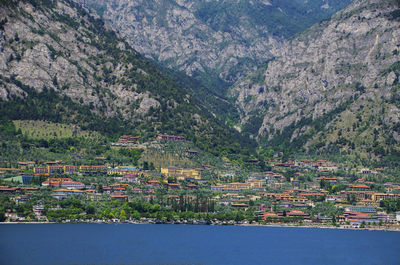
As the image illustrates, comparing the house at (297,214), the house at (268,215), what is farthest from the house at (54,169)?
the house at (297,214)

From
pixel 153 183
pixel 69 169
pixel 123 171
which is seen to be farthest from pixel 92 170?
pixel 153 183

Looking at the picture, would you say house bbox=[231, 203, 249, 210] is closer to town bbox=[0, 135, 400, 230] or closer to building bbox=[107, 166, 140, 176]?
town bbox=[0, 135, 400, 230]

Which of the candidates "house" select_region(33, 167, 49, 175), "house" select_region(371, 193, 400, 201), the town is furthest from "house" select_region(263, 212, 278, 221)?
"house" select_region(33, 167, 49, 175)

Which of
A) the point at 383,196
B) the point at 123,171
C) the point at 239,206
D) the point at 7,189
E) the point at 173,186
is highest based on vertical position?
the point at 123,171

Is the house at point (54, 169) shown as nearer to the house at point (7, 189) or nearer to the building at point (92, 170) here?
the building at point (92, 170)

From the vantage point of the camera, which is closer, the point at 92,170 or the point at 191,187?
the point at 92,170

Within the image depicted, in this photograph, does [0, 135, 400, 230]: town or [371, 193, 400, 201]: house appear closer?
[0, 135, 400, 230]: town

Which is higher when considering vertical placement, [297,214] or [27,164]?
[27,164]

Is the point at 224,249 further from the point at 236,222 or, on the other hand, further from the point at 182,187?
the point at 182,187

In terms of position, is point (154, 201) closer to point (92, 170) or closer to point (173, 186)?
point (173, 186)
